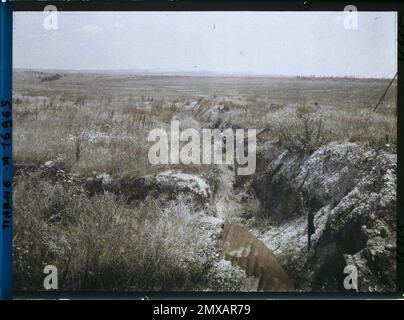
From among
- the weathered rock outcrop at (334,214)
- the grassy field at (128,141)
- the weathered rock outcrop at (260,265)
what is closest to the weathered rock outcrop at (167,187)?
the grassy field at (128,141)

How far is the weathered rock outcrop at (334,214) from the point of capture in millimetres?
4258

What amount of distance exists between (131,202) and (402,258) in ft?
6.95

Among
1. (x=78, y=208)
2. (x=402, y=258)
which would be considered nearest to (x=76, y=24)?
(x=78, y=208)

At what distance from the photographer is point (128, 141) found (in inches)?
171

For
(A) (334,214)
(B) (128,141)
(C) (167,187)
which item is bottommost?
(A) (334,214)

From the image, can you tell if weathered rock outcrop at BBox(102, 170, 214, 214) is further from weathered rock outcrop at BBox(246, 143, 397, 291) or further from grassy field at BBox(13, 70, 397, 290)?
weathered rock outcrop at BBox(246, 143, 397, 291)

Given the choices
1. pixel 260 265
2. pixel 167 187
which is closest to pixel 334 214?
pixel 260 265

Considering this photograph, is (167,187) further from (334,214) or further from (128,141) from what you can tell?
(334,214)

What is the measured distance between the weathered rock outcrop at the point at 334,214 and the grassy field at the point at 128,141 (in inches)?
6.7

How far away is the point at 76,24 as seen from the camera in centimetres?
429

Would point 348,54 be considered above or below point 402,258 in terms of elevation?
above

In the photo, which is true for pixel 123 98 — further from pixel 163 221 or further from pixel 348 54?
pixel 348 54

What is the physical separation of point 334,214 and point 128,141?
169cm
